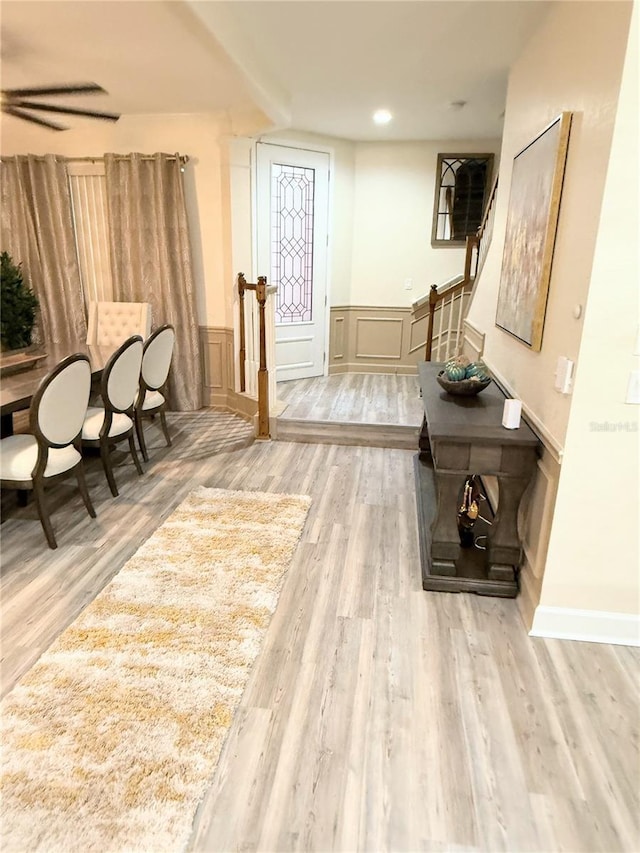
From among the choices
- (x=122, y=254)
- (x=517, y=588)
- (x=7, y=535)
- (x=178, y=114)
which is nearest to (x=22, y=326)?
(x=122, y=254)

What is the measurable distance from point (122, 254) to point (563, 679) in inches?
193

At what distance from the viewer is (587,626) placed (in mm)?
2158

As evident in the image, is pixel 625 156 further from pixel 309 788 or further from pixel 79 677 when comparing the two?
pixel 79 677

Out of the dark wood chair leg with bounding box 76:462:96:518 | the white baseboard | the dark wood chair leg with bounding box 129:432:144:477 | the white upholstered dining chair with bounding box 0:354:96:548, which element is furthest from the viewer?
the dark wood chair leg with bounding box 129:432:144:477

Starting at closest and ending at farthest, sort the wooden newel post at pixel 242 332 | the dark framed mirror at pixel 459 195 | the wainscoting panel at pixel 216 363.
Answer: the wooden newel post at pixel 242 332, the wainscoting panel at pixel 216 363, the dark framed mirror at pixel 459 195

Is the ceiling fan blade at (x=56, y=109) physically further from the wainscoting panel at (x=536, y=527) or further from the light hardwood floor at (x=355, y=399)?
the wainscoting panel at (x=536, y=527)

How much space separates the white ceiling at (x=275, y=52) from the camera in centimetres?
269

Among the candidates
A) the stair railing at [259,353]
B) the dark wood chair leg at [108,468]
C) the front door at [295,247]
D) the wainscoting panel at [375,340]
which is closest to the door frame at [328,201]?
the front door at [295,247]

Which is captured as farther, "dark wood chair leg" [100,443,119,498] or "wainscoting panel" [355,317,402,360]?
"wainscoting panel" [355,317,402,360]

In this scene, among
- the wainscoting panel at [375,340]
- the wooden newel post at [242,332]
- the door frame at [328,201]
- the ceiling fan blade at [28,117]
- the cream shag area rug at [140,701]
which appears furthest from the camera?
the wainscoting panel at [375,340]

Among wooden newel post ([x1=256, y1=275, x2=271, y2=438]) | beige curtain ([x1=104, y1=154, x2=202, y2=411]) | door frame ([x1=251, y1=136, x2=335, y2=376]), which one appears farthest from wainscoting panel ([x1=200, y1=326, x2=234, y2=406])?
wooden newel post ([x1=256, y1=275, x2=271, y2=438])

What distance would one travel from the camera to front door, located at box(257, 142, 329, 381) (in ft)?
17.3

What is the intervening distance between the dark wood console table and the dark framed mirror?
3.81m

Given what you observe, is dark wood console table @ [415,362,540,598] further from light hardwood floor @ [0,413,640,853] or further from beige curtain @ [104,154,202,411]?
beige curtain @ [104,154,202,411]
